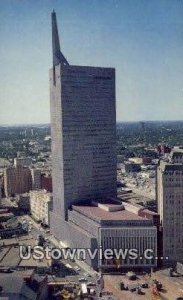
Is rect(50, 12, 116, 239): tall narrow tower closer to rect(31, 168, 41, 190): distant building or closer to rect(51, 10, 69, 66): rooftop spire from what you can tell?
rect(51, 10, 69, 66): rooftop spire

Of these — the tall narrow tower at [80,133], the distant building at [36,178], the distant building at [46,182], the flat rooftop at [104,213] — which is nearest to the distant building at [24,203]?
the distant building at [46,182]

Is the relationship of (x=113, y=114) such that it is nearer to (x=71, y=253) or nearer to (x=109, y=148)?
(x=109, y=148)

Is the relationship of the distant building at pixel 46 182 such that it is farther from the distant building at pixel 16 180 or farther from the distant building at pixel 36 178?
the distant building at pixel 16 180

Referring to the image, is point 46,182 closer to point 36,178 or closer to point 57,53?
point 36,178

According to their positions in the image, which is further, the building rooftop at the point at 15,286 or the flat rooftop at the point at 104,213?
the flat rooftop at the point at 104,213

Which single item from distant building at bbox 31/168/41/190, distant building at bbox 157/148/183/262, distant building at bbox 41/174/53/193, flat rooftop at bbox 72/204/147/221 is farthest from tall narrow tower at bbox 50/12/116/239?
distant building at bbox 31/168/41/190

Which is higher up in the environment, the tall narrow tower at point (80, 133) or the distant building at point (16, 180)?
the tall narrow tower at point (80, 133)

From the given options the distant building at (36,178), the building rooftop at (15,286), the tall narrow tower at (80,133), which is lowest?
the building rooftop at (15,286)

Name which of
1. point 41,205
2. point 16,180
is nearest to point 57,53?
point 41,205
